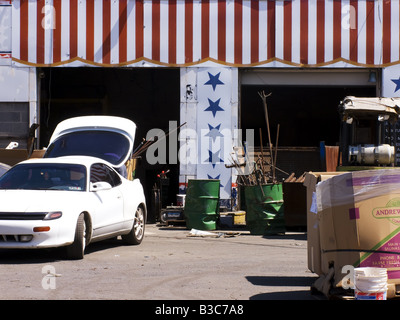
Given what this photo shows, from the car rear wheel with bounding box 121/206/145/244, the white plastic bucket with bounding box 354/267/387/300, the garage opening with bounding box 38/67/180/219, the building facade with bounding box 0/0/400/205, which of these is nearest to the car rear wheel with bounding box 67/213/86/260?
the car rear wheel with bounding box 121/206/145/244

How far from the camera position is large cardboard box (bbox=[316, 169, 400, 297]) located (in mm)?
7582

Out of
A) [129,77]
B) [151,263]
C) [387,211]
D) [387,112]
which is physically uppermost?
[129,77]

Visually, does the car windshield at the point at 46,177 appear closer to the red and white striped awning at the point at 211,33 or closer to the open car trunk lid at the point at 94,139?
the open car trunk lid at the point at 94,139

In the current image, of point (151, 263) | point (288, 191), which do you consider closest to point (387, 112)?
point (288, 191)

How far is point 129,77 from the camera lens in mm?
25703

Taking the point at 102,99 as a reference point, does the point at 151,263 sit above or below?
below

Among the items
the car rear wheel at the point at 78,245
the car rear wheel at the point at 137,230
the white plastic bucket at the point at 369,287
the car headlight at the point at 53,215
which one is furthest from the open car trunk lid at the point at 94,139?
the white plastic bucket at the point at 369,287

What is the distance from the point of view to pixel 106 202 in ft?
40.3

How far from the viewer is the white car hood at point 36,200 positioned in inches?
425

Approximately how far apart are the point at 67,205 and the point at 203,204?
6.41m

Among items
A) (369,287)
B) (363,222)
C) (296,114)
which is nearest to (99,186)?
(363,222)

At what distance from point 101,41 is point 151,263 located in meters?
10.9

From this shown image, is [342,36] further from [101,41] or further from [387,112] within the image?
[387,112]
